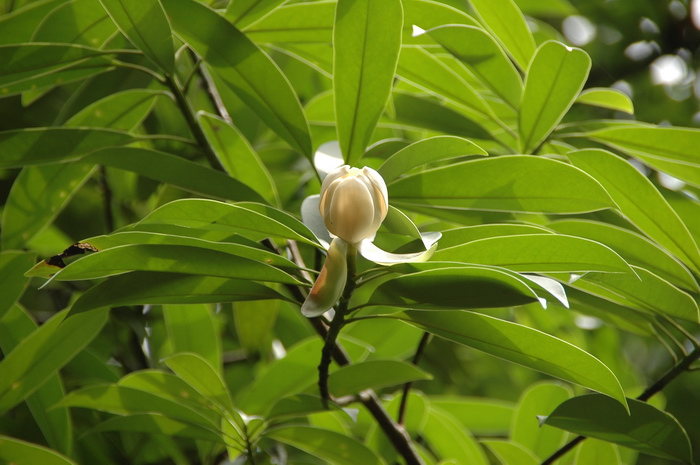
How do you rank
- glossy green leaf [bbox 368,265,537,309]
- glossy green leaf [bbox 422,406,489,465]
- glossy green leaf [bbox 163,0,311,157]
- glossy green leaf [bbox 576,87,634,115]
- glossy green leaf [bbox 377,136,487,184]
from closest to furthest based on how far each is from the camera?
glossy green leaf [bbox 368,265,537,309]
glossy green leaf [bbox 377,136,487,184]
glossy green leaf [bbox 163,0,311,157]
glossy green leaf [bbox 576,87,634,115]
glossy green leaf [bbox 422,406,489,465]

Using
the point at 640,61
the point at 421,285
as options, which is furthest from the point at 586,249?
the point at 640,61

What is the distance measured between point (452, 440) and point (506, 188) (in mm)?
447

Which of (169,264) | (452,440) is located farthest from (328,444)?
(169,264)

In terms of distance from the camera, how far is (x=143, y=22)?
0.67m

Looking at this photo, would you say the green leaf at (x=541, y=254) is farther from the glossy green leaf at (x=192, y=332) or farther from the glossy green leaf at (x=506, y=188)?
the glossy green leaf at (x=192, y=332)

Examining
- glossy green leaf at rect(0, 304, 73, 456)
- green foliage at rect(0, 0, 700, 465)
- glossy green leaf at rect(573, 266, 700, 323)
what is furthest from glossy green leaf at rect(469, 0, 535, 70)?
glossy green leaf at rect(0, 304, 73, 456)

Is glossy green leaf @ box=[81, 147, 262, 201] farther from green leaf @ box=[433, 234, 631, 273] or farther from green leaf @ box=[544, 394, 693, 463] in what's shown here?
green leaf @ box=[544, 394, 693, 463]

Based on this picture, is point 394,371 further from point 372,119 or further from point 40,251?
point 40,251

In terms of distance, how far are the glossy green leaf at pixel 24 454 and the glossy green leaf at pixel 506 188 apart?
1.46 feet

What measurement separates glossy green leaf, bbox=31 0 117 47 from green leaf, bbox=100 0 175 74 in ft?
0.41

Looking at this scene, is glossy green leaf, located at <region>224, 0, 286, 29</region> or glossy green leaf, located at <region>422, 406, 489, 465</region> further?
glossy green leaf, located at <region>422, 406, 489, 465</region>

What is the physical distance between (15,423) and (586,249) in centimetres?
78

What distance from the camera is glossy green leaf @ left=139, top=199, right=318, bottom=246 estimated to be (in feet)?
1.75

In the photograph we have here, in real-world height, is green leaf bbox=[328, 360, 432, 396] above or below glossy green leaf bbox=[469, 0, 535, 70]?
below
